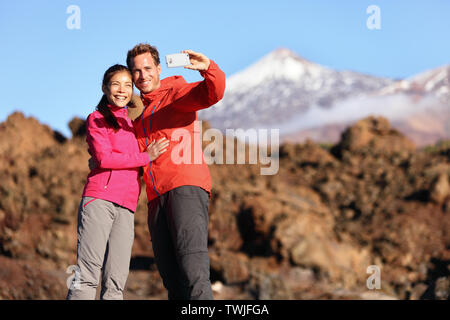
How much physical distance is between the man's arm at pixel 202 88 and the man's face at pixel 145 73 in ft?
0.76

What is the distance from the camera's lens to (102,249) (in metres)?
2.81

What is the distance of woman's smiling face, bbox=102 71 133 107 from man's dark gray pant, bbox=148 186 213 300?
0.61 m

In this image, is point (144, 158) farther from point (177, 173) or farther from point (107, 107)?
point (107, 107)

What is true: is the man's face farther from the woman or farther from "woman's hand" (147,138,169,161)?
"woman's hand" (147,138,169,161)

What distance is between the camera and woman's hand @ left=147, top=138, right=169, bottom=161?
113 inches

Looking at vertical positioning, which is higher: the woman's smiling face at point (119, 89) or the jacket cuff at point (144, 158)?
the woman's smiling face at point (119, 89)

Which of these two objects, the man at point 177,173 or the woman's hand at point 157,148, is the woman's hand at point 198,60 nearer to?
the man at point 177,173

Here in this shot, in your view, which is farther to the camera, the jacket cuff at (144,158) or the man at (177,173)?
the jacket cuff at (144,158)

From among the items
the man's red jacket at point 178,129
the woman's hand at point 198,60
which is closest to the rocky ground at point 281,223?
the man's red jacket at point 178,129

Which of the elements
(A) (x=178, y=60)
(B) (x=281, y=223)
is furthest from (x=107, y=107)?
(B) (x=281, y=223)

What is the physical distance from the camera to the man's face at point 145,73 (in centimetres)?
305

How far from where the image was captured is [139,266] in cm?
807

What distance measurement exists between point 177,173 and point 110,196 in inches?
15.1
